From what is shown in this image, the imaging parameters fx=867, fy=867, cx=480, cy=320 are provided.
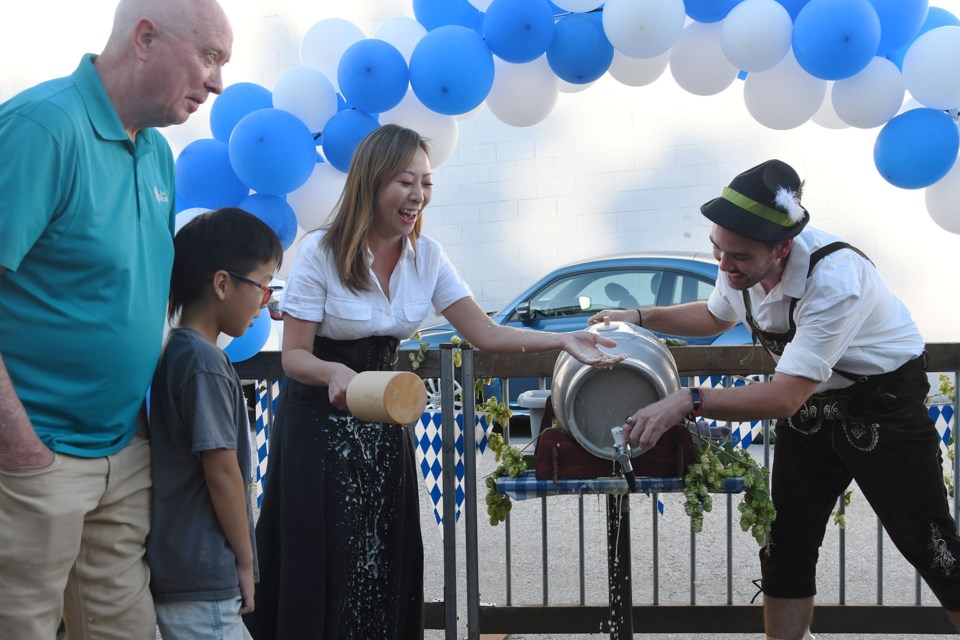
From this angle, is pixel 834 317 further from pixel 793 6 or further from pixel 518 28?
pixel 518 28

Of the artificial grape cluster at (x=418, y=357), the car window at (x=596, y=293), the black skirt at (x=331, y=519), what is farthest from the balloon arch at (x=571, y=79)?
the car window at (x=596, y=293)

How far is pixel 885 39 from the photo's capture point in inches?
144

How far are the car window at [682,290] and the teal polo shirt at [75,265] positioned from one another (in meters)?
5.63

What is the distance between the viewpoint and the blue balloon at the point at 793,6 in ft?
11.9

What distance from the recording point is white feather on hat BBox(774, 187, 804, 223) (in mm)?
2441

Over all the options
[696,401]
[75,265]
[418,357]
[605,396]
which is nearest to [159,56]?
[75,265]

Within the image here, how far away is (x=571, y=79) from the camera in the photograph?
3.85 m

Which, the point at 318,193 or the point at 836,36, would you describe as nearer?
the point at 836,36

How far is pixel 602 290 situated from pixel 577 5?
3.90 metres

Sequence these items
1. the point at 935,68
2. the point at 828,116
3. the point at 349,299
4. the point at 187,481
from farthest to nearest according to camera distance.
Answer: the point at 828,116 → the point at 935,68 → the point at 349,299 → the point at 187,481

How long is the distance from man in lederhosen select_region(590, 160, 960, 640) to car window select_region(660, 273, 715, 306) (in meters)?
4.05

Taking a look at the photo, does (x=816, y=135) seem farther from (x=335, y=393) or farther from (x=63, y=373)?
(x=63, y=373)

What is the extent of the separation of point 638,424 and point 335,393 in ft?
2.66

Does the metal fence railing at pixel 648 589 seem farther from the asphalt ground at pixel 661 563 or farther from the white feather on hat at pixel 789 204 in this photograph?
the white feather on hat at pixel 789 204
